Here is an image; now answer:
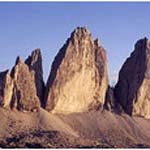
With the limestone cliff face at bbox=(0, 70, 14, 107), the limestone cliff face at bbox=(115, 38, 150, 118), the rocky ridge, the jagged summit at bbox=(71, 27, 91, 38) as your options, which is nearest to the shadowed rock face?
the rocky ridge

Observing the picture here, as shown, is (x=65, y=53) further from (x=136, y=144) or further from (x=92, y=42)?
(x=136, y=144)

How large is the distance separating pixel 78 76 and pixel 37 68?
703 centimetres

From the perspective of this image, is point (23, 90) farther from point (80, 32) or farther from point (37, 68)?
point (80, 32)

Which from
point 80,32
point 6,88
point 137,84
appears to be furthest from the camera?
point 137,84

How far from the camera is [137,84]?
12719cm

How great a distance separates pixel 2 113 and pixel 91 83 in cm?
1867

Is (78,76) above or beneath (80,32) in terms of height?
beneath

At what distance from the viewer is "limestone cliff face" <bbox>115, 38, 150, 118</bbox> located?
127 meters

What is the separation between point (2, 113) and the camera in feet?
372

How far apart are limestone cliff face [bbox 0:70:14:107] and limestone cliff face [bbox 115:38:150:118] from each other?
75.4 feet

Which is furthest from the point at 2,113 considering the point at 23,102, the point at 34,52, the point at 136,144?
the point at 136,144

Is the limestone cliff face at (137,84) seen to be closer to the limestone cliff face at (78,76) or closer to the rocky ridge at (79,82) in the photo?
the rocky ridge at (79,82)

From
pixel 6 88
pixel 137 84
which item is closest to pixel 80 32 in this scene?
pixel 137 84

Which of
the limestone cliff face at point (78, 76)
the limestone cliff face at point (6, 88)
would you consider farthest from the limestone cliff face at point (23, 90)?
the limestone cliff face at point (78, 76)
